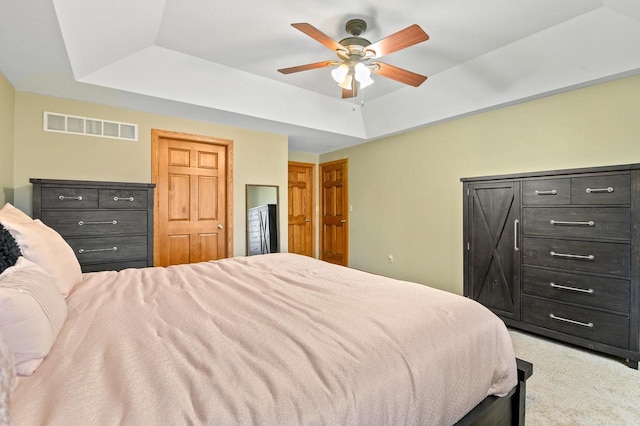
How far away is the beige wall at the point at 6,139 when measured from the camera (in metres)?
2.46

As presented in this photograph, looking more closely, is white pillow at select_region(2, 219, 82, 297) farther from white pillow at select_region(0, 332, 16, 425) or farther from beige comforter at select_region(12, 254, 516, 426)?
white pillow at select_region(0, 332, 16, 425)

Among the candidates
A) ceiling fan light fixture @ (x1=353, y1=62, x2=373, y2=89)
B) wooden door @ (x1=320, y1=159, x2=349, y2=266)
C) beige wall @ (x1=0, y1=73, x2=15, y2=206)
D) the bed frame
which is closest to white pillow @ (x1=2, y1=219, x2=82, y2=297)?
beige wall @ (x1=0, y1=73, x2=15, y2=206)

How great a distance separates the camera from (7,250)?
3.83 ft

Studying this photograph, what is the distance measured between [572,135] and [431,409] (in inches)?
121

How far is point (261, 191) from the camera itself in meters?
4.20

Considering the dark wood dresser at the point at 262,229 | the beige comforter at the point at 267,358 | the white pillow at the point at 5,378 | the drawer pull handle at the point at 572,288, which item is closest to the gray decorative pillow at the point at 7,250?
the beige comforter at the point at 267,358

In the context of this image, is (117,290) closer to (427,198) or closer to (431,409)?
(431,409)

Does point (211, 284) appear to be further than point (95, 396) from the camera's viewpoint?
Yes

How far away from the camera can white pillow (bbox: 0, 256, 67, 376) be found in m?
0.75

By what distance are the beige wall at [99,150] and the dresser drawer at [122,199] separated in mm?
674

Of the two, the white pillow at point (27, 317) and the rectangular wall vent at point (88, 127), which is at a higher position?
the rectangular wall vent at point (88, 127)

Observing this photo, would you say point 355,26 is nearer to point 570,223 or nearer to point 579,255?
point 570,223

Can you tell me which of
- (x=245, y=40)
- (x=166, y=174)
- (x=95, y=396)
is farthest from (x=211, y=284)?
(x=166, y=174)

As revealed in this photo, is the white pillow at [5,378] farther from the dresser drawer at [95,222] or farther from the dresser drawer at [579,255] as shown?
the dresser drawer at [579,255]
